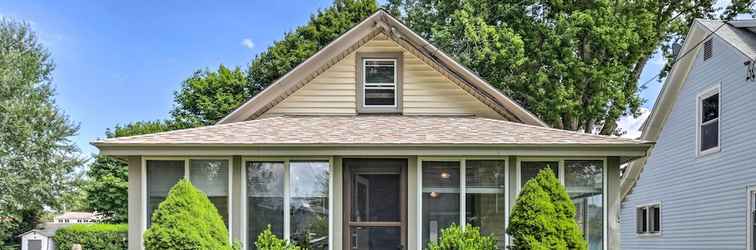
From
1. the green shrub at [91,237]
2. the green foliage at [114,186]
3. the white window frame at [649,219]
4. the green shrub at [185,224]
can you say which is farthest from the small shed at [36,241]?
the white window frame at [649,219]

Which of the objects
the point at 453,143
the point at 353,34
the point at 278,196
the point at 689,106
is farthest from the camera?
the point at 689,106

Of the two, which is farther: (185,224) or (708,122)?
(708,122)

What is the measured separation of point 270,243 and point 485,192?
2.86 meters

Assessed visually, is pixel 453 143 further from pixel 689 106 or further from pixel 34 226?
pixel 34 226

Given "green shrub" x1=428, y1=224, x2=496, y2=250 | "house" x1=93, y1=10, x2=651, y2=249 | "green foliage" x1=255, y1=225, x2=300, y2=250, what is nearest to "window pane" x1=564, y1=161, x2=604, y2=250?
"house" x1=93, y1=10, x2=651, y2=249

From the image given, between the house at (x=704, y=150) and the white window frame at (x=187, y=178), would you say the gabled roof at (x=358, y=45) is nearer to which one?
the white window frame at (x=187, y=178)

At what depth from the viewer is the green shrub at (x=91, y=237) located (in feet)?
63.7

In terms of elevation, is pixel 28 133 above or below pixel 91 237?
above

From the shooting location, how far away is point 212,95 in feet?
79.8

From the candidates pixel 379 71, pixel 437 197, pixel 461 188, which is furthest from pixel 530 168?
pixel 379 71

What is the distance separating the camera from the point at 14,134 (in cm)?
1969

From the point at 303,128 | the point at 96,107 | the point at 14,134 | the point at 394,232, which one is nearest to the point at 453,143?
the point at 394,232

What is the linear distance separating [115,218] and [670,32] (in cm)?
2107

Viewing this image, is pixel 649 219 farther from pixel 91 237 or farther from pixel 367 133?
pixel 91 237
